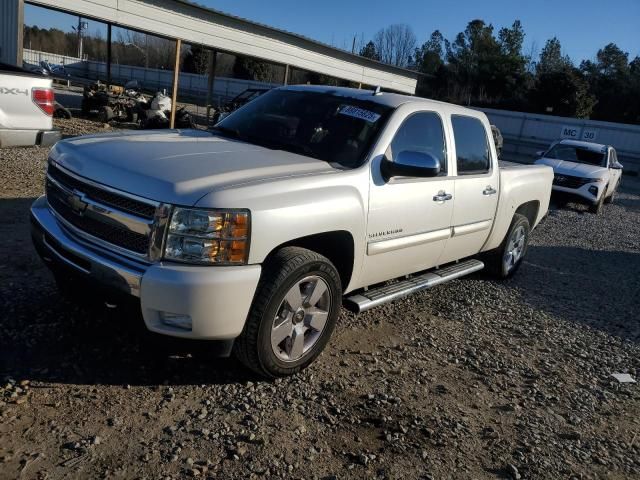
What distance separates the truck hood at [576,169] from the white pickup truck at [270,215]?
9234 mm

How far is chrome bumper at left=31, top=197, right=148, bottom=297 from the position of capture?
301cm

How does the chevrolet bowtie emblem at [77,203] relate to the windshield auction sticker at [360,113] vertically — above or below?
below

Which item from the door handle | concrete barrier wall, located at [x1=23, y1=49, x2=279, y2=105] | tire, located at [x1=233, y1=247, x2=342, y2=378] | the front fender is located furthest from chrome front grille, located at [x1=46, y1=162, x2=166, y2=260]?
concrete barrier wall, located at [x1=23, y1=49, x2=279, y2=105]

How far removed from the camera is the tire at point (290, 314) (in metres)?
3.22

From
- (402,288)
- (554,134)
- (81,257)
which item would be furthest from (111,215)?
(554,134)

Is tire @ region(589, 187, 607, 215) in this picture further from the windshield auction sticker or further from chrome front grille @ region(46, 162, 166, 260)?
chrome front grille @ region(46, 162, 166, 260)

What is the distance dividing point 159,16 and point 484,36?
2072 inches

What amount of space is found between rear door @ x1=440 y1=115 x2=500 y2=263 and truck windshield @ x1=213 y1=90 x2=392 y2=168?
1.04 meters

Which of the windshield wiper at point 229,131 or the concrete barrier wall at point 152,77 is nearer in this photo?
the windshield wiper at point 229,131

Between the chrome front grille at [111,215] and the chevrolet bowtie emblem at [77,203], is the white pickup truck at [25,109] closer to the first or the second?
the chrome front grille at [111,215]

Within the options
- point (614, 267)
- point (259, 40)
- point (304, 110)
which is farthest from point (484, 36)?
point (304, 110)

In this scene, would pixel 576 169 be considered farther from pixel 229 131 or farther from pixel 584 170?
pixel 229 131

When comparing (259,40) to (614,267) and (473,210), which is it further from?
(473,210)

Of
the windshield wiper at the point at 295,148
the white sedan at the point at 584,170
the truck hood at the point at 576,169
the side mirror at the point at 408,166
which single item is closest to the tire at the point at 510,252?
the side mirror at the point at 408,166
